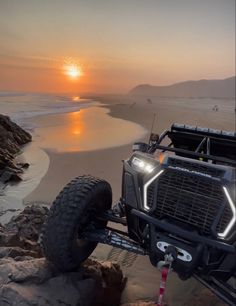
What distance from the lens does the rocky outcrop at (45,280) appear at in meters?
3.50

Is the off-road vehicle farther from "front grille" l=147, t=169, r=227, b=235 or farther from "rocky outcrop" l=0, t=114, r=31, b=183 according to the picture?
"rocky outcrop" l=0, t=114, r=31, b=183

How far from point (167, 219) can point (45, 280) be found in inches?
49.6

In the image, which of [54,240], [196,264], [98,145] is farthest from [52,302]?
[98,145]

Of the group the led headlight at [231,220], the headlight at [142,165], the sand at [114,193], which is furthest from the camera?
the sand at [114,193]

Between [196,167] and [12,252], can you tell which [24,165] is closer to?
[12,252]

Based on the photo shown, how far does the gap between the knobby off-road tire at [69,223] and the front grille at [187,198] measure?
2.19 ft

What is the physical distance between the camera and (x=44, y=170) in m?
9.46

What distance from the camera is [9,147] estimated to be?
11047 mm

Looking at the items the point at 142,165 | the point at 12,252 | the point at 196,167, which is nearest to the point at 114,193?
the point at 12,252

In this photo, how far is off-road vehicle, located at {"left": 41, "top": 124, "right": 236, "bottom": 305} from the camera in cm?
340

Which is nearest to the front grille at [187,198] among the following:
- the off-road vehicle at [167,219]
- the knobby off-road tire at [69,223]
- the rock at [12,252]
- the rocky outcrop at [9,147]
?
the off-road vehicle at [167,219]

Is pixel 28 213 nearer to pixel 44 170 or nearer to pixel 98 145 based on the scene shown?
pixel 44 170

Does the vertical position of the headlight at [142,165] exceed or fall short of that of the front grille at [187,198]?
it exceeds it

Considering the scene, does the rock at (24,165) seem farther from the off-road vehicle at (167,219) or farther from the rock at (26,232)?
the off-road vehicle at (167,219)
